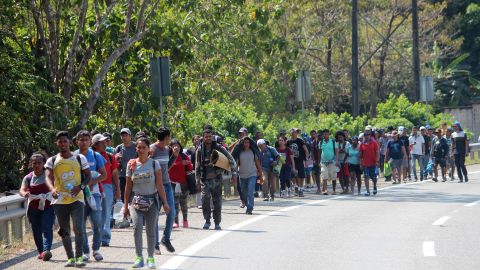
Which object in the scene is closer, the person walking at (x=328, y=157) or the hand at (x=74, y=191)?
the hand at (x=74, y=191)

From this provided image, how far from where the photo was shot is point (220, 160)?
17.7 metres

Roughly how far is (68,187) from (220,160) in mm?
4993

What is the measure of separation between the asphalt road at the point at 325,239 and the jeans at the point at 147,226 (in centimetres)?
34

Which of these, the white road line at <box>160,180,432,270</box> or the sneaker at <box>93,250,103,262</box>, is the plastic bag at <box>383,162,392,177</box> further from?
the sneaker at <box>93,250,103,262</box>

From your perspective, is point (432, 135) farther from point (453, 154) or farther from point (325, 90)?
point (325, 90)

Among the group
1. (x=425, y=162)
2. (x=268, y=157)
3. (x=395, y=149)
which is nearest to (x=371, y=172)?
(x=268, y=157)

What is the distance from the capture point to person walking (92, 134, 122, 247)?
1484 cm

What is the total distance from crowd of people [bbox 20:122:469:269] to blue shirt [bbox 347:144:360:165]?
0.03 meters

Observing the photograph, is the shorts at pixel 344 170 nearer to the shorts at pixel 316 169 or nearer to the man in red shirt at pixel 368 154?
the man in red shirt at pixel 368 154

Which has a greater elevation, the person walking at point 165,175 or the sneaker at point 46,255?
the person walking at point 165,175

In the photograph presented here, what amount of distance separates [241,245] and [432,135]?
19.6 m

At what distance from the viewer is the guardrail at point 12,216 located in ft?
50.8

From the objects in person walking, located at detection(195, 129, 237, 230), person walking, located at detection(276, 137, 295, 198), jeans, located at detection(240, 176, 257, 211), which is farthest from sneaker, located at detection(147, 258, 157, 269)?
person walking, located at detection(276, 137, 295, 198)

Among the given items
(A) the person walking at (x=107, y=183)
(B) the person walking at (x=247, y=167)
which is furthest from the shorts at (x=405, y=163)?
(A) the person walking at (x=107, y=183)
